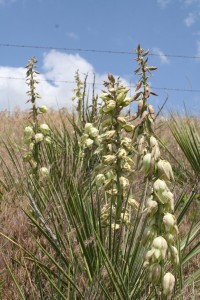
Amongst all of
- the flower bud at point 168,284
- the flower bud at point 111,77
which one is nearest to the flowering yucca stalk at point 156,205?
the flower bud at point 168,284

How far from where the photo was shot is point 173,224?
1376 mm

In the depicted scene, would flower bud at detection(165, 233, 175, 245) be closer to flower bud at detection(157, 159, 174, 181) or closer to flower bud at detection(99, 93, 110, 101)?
flower bud at detection(157, 159, 174, 181)

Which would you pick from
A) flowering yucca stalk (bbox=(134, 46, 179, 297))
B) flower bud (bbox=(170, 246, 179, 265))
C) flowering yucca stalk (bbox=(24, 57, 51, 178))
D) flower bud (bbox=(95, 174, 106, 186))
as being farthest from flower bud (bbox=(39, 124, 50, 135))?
flower bud (bbox=(170, 246, 179, 265))

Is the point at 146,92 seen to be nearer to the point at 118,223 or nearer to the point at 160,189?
the point at 160,189

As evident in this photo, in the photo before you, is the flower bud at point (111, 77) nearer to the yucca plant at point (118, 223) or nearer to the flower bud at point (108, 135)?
the yucca plant at point (118, 223)

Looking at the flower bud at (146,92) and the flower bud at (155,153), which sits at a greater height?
the flower bud at (146,92)

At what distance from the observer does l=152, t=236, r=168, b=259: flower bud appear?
1.37 m

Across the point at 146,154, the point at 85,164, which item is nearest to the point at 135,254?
the point at 146,154

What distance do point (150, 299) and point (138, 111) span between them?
743mm

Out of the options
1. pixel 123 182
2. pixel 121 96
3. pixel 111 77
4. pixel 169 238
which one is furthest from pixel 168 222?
pixel 111 77

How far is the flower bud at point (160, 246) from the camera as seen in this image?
1368 mm

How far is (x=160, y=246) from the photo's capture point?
1.37 metres

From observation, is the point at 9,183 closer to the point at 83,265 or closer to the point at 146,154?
the point at 83,265

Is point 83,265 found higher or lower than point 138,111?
lower
